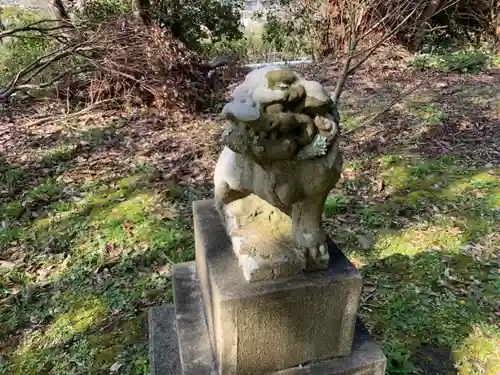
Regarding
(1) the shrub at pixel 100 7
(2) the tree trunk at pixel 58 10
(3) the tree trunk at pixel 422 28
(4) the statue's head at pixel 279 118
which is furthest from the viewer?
(3) the tree trunk at pixel 422 28

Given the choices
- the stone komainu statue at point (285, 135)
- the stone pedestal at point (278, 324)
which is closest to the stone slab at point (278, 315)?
the stone pedestal at point (278, 324)

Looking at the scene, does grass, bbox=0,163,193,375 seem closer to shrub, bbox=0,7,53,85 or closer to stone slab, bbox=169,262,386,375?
stone slab, bbox=169,262,386,375

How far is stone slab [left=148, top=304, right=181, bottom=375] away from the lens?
1.95 metres

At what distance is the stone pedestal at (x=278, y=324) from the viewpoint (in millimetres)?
1547

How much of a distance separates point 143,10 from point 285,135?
5.92 m

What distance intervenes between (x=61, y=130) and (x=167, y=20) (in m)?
2.72

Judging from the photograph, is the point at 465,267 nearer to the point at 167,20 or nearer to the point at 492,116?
the point at 492,116

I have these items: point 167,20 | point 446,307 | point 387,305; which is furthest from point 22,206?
point 167,20

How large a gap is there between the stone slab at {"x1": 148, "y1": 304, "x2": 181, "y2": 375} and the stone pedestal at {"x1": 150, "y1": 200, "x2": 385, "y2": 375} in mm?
165

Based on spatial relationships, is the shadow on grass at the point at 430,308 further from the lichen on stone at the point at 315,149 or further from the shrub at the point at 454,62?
the shrub at the point at 454,62

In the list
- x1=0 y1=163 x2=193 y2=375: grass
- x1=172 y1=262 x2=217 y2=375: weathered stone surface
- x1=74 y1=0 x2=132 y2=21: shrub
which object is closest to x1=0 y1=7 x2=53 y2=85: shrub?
x1=74 y1=0 x2=132 y2=21: shrub

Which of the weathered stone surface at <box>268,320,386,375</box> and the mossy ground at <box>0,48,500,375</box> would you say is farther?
the mossy ground at <box>0,48,500,375</box>

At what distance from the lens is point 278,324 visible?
1602mm

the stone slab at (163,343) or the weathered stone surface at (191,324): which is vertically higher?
the weathered stone surface at (191,324)
